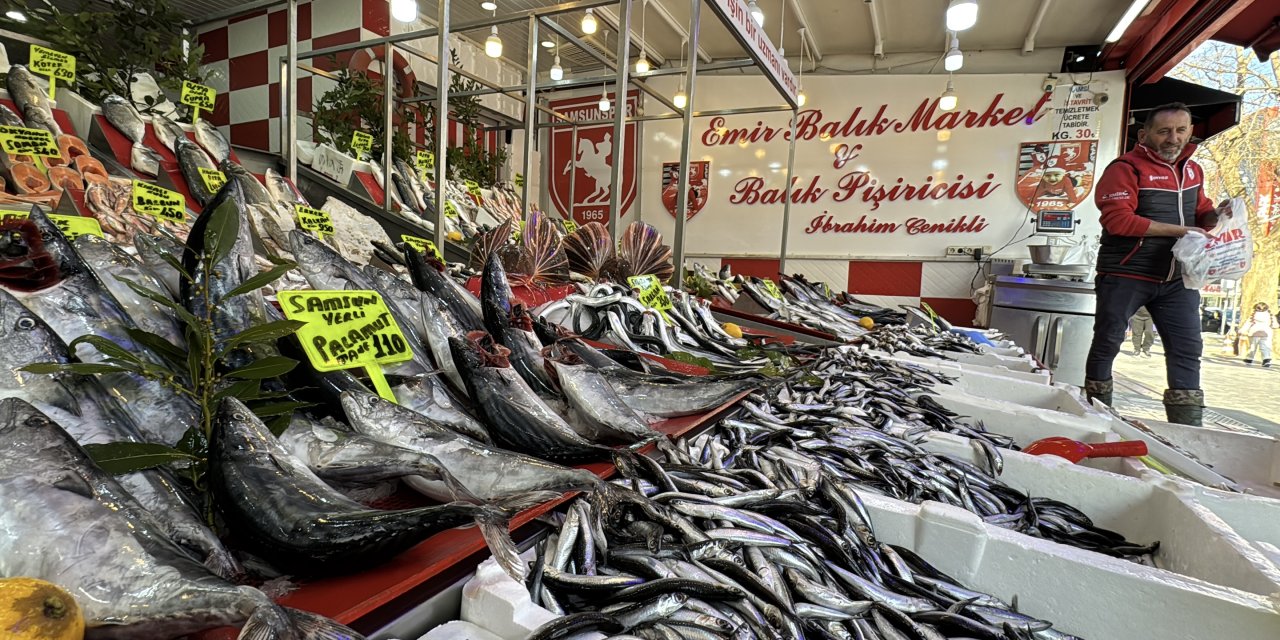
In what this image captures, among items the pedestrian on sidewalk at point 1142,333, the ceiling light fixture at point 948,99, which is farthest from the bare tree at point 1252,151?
the ceiling light fixture at point 948,99

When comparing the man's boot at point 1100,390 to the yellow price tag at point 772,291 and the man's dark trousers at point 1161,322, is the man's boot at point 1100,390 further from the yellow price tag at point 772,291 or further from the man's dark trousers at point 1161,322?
the yellow price tag at point 772,291

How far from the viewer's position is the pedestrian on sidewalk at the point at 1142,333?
921 centimetres

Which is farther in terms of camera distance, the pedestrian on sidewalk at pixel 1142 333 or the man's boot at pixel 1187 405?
the pedestrian on sidewalk at pixel 1142 333

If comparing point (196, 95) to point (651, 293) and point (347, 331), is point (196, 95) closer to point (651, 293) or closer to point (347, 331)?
point (651, 293)

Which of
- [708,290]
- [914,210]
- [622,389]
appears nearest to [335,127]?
[708,290]

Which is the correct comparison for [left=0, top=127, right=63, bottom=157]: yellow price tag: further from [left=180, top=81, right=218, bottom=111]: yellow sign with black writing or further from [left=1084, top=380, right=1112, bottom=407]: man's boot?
[left=1084, top=380, right=1112, bottom=407]: man's boot

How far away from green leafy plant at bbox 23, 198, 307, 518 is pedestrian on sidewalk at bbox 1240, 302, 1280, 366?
12647 mm

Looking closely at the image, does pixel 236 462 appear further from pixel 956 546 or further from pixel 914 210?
pixel 914 210

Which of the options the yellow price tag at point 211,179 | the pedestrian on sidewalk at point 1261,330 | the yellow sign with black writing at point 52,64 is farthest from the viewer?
the pedestrian on sidewalk at point 1261,330

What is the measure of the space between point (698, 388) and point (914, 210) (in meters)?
8.23

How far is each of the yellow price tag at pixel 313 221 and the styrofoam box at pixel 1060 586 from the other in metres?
2.46

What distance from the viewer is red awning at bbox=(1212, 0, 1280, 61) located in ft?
16.8

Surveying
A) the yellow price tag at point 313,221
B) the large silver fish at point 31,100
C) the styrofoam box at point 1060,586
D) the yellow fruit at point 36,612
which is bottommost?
the styrofoam box at point 1060,586

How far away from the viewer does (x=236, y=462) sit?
828 millimetres
